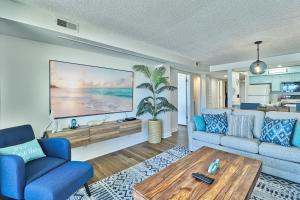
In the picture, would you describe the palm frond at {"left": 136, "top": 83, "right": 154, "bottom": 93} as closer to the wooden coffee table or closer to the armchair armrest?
the armchair armrest

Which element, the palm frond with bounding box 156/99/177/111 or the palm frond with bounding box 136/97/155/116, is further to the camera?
the palm frond with bounding box 156/99/177/111

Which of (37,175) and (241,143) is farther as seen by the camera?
(241,143)

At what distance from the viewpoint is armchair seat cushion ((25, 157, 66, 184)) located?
162cm

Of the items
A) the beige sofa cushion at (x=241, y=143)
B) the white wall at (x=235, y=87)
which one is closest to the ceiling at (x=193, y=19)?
the beige sofa cushion at (x=241, y=143)

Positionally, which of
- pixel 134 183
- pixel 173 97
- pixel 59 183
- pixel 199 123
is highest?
pixel 173 97

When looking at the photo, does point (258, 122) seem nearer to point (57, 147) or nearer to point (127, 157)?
point (127, 157)

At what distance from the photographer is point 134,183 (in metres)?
2.26

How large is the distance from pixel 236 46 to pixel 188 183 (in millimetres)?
3410

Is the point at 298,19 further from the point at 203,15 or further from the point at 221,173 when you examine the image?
the point at 221,173

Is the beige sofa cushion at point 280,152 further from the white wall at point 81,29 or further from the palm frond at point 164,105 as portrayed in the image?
the white wall at point 81,29

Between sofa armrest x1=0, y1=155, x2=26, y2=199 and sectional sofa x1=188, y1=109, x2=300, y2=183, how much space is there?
2.80 meters

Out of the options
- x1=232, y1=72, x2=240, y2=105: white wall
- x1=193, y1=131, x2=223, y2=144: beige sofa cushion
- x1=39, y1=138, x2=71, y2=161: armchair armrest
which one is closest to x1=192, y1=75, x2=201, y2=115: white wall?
x1=232, y1=72, x2=240, y2=105: white wall

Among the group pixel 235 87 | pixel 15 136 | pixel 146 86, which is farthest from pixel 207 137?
pixel 235 87

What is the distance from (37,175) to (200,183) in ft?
5.39
